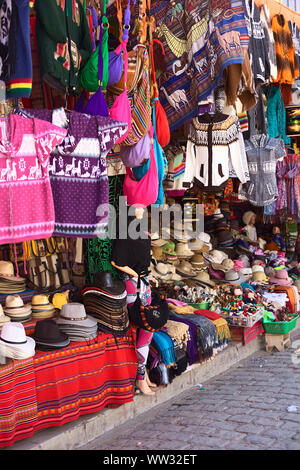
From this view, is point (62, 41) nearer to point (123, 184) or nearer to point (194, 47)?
point (123, 184)

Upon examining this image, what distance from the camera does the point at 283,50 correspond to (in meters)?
7.00

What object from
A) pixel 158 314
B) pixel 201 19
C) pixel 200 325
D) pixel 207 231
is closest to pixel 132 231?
pixel 158 314

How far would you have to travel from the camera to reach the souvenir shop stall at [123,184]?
377 centimetres

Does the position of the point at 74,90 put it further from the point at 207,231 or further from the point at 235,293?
the point at 207,231

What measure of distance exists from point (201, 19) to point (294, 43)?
246 cm

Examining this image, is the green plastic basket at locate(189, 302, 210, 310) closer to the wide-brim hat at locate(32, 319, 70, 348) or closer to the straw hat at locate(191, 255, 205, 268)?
the straw hat at locate(191, 255, 205, 268)

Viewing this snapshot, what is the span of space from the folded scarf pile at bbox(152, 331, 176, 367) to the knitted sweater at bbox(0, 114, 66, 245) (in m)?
1.95

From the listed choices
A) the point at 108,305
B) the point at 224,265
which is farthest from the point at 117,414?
the point at 224,265

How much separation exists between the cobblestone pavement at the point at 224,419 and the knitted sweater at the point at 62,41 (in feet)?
9.61

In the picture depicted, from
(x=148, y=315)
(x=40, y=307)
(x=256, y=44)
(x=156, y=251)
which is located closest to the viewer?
(x=40, y=307)

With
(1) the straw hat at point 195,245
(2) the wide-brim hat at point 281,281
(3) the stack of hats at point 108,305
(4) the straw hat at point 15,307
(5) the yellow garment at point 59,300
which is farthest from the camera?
(2) the wide-brim hat at point 281,281

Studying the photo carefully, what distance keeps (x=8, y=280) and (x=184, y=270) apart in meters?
2.94

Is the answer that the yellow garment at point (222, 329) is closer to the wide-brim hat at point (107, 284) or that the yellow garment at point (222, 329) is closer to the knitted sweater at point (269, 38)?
the wide-brim hat at point (107, 284)

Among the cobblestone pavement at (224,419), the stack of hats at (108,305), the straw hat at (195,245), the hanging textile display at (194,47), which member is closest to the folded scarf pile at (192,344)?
the cobblestone pavement at (224,419)
